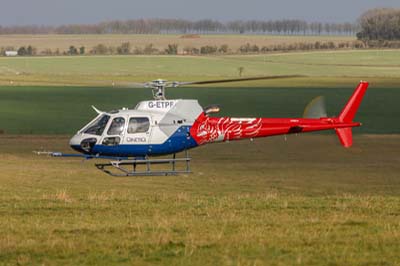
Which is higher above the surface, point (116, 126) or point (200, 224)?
point (200, 224)

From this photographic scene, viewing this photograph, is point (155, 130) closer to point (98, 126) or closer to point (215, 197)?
point (98, 126)

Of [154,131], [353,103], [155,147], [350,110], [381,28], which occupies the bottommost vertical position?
[381,28]

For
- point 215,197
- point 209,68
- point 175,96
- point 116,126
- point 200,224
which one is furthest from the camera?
point 209,68

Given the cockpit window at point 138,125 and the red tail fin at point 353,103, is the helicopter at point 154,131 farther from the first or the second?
the red tail fin at point 353,103

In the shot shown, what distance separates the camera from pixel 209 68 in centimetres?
11825

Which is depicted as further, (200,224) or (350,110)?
(350,110)

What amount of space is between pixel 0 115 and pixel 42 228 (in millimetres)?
43315

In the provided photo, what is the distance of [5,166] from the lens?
102 feet

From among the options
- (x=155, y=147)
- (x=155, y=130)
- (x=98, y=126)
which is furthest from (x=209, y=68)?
(x=98, y=126)

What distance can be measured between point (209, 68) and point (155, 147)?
314ft

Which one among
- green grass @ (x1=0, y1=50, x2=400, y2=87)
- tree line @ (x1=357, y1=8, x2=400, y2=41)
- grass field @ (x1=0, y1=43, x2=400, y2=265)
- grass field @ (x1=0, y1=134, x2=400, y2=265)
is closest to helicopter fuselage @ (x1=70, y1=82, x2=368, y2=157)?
grass field @ (x1=0, y1=43, x2=400, y2=265)

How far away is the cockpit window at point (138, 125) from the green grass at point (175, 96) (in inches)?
950

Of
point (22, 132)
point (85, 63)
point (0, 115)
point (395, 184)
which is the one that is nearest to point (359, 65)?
point (85, 63)

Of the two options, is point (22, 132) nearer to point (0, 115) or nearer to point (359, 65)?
point (0, 115)
